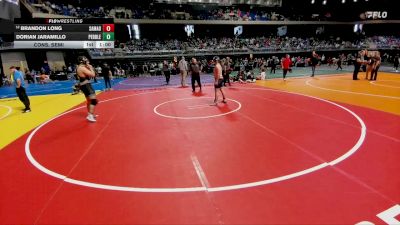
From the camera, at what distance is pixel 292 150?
5.64 metres

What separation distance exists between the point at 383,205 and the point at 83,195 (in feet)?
13.8

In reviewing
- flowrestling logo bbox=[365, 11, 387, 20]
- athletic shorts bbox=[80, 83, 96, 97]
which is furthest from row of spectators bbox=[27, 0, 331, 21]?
athletic shorts bbox=[80, 83, 96, 97]

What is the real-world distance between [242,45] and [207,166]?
32.2 meters

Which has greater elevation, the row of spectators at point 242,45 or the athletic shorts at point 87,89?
the row of spectators at point 242,45

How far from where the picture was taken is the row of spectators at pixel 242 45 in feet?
101

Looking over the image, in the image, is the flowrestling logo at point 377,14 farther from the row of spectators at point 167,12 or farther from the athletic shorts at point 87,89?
the athletic shorts at point 87,89

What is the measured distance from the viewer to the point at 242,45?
1390 inches

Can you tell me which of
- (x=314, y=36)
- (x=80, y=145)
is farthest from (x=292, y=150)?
(x=314, y=36)

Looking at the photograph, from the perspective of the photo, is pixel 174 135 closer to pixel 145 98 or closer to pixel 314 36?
pixel 145 98
